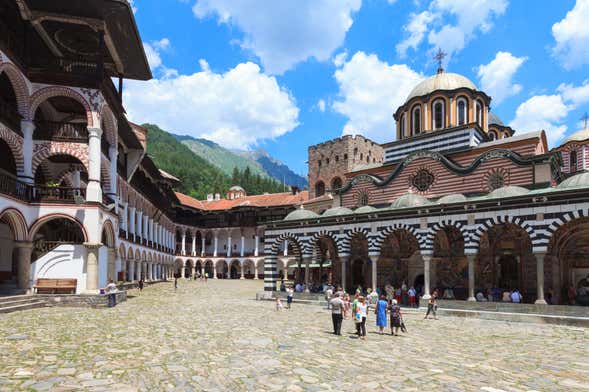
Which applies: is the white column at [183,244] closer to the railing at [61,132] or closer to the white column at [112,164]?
the white column at [112,164]

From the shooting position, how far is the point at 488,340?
535 inches

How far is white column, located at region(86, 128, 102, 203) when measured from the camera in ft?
68.3

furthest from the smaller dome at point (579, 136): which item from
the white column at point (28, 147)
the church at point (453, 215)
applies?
the white column at point (28, 147)

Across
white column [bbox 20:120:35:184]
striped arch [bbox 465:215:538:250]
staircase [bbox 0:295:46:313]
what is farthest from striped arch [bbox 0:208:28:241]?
striped arch [bbox 465:215:538:250]

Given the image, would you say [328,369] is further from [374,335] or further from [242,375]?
[374,335]

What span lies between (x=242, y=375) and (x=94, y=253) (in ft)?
48.1

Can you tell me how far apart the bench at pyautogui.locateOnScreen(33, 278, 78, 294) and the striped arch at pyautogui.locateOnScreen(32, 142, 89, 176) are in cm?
515

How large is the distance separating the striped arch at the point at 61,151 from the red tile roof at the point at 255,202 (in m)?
39.1

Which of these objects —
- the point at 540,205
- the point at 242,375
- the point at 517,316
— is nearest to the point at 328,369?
the point at 242,375

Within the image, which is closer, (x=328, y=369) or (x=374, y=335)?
(x=328, y=369)

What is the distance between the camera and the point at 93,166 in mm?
21016

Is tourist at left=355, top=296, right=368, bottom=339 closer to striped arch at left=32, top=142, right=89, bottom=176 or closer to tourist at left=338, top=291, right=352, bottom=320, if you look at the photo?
tourist at left=338, top=291, right=352, bottom=320

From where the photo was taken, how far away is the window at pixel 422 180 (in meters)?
28.6

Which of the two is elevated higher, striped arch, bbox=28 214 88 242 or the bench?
striped arch, bbox=28 214 88 242
